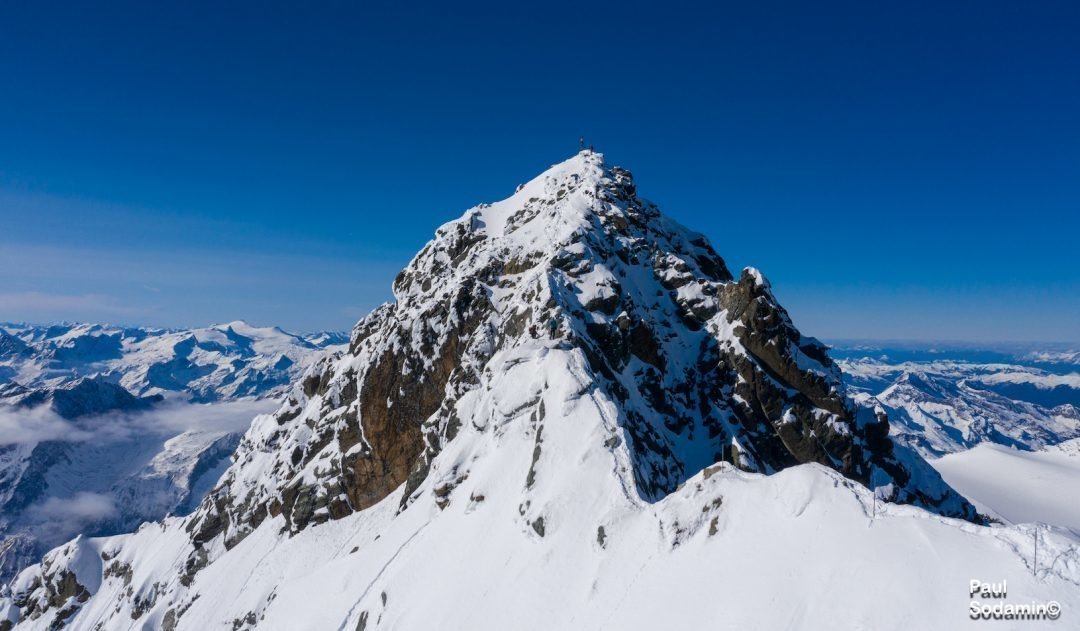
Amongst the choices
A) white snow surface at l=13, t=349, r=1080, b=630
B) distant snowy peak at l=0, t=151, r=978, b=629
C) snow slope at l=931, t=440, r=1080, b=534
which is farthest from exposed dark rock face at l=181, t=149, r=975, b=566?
snow slope at l=931, t=440, r=1080, b=534

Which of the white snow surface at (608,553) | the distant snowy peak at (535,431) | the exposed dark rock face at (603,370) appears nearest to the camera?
the white snow surface at (608,553)

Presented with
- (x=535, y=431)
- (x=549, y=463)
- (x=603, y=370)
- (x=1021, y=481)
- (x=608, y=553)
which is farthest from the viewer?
(x=1021, y=481)

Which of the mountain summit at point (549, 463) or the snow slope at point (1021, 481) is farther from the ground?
the mountain summit at point (549, 463)

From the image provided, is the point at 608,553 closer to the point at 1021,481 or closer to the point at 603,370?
the point at 603,370

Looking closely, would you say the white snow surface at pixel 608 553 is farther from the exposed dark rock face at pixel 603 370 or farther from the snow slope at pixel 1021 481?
the snow slope at pixel 1021 481

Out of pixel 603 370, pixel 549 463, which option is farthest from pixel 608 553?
pixel 603 370

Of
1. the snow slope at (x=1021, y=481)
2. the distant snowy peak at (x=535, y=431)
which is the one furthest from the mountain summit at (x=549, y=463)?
A: the snow slope at (x=1021, y=481)

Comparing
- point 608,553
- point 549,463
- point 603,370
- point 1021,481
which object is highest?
point 603,370

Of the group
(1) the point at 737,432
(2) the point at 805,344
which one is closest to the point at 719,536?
(1) the point at 737,432
